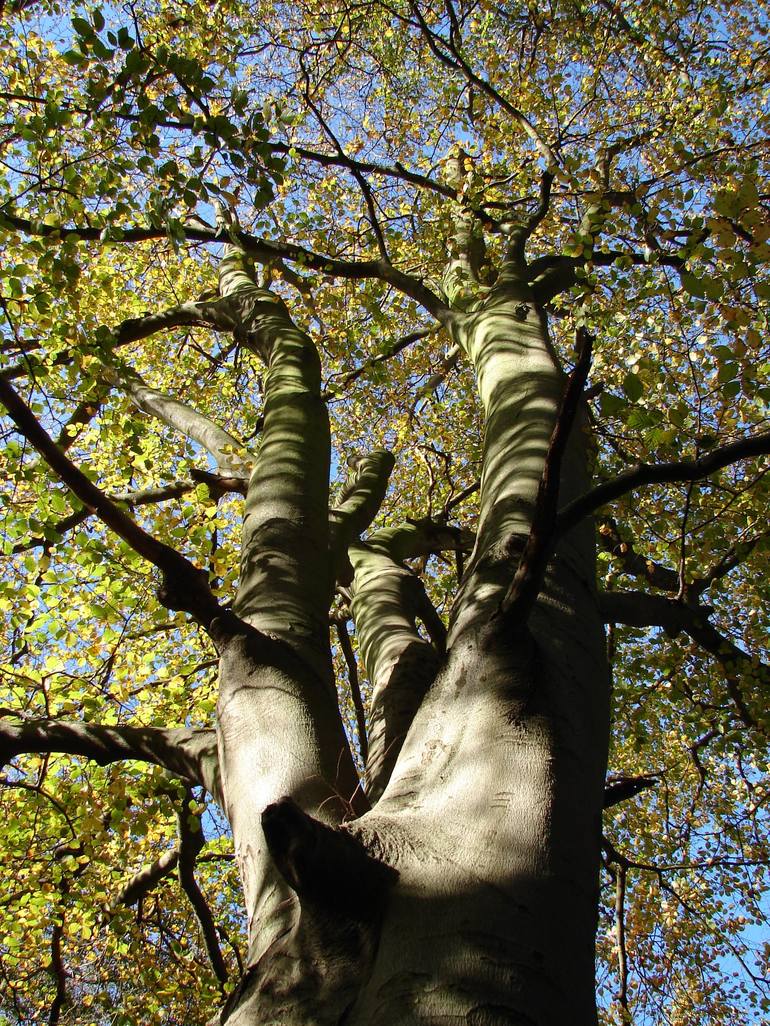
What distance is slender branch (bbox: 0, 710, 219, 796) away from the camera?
8.77ft

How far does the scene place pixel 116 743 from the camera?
2.80 meters

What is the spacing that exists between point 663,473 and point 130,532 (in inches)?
60.2

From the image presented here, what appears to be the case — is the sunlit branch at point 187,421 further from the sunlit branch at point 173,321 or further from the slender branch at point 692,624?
the slender branch at point 692,624

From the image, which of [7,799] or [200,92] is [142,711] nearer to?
[7,799]

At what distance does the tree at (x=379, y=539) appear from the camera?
1601 mm

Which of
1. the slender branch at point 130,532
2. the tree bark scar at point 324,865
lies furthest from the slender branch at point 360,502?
the tree bark scar at point 324,865

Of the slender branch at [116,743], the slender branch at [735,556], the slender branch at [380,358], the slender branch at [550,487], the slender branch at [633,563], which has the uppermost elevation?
the slender branch at [380,358]

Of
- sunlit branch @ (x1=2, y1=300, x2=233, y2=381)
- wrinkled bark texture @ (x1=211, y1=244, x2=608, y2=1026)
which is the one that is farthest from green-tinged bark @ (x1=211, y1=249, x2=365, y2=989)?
sunlit branch @ (x1=2, y1=300, x2=233, y2=381)

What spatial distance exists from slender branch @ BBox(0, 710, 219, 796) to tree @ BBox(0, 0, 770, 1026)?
0.05 feet

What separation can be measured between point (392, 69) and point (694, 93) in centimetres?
326

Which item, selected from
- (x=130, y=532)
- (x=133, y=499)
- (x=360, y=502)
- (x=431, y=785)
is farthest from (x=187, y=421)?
(x=431, y=785)

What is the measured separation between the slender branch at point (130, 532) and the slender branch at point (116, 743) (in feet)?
2.15

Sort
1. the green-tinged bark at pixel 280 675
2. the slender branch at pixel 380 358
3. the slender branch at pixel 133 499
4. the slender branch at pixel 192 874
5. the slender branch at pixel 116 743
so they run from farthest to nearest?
1. the slender branch at pixel 380 358
2. the slender branch at pixel 133 499
3. the slender branch at pixel 192 874
4. the slender branch at pixel 116 743
5. the green-tinged bark at pixel 280 675

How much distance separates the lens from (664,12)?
7680 mm
